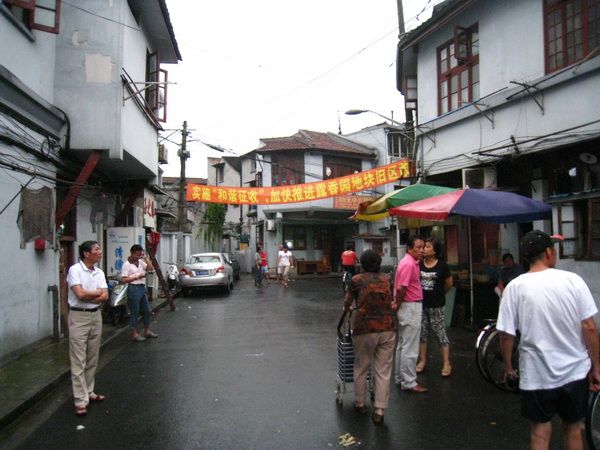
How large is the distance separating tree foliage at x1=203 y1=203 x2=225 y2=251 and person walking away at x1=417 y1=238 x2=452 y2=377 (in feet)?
92.7

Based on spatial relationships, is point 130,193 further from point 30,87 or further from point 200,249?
point 200,249

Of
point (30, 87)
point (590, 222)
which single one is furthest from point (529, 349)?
point (30, 87)

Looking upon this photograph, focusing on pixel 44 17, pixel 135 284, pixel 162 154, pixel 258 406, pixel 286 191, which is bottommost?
pixel 258 406

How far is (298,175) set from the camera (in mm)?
27922

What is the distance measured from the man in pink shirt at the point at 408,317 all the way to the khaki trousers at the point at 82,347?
3475 millimetres

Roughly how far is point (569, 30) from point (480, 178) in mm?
3524

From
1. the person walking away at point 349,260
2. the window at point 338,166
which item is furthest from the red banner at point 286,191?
the window at point 338,166

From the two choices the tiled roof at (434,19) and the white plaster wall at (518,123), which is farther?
the tiled roof at (434,19)

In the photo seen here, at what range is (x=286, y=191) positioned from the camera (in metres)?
18.0

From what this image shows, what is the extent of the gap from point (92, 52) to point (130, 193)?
5.34 metres

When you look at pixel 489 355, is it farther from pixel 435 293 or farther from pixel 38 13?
pixel 38 13

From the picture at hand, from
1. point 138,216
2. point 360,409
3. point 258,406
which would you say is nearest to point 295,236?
point 138,216

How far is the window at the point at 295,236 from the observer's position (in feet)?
92.8

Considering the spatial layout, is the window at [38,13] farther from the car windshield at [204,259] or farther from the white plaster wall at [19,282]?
the car windshield at [204,259]
